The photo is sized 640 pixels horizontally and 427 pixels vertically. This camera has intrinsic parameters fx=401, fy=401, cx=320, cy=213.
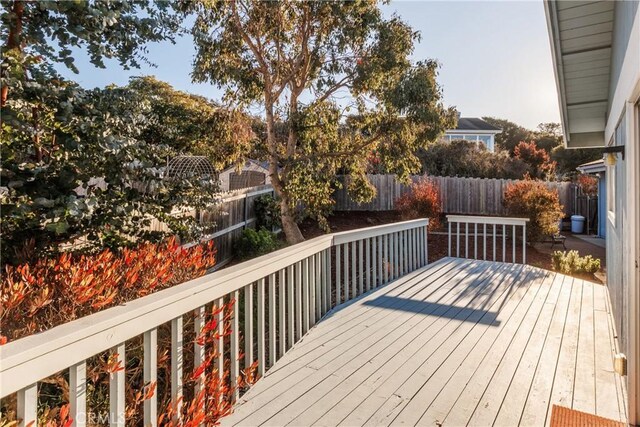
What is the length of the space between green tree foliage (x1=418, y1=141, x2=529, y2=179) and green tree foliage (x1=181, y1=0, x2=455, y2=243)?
981 centimetres

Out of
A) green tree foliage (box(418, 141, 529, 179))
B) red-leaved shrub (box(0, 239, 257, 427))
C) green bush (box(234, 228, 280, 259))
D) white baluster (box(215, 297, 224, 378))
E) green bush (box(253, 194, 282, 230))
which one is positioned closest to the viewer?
red-leaved shrub (box(0, 239, 257, 427))

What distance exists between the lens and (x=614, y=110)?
4023 millimetres

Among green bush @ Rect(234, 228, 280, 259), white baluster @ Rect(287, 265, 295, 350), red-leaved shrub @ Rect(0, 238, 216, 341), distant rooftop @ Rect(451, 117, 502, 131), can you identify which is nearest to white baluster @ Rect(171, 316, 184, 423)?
red-leaved shrub @ Rect(0, 238, 216, 341)

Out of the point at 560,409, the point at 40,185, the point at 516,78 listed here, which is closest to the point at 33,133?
the point at 40,185

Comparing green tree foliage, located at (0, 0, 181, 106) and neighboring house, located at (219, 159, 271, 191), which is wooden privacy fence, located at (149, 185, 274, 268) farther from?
neighboring house, located at (219, 159, 271, 191)

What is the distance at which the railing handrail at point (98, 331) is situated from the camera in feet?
3.52

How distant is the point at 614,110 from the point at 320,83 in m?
5.97

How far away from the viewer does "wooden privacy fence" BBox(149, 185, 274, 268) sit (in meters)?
7.80

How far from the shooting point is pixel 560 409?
238 centimetres

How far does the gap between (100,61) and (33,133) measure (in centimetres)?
82

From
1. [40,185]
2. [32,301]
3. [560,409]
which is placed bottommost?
[560,409]

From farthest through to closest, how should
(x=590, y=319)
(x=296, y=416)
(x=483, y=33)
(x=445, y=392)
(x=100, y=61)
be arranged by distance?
(x=483, y=33) < (x=590, y=319) < (x=100, y=61) < (x=445, y=392) < (x=296, y=416)

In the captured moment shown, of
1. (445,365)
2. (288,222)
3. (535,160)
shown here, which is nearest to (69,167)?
(445,365)

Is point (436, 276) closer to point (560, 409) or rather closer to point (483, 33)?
point (560, 409)
